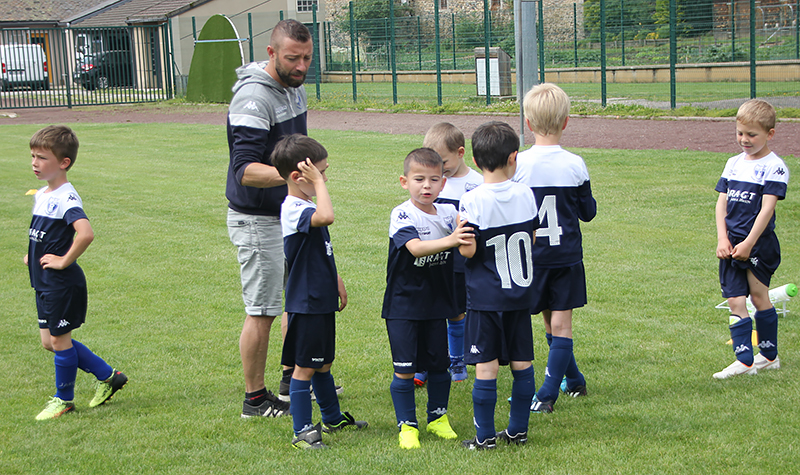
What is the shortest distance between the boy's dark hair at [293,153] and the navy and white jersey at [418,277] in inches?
18.6

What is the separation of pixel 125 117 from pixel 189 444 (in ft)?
69.5

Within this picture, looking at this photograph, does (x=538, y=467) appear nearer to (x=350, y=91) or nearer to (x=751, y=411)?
(x=751, y=411)

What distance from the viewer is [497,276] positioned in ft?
11.6

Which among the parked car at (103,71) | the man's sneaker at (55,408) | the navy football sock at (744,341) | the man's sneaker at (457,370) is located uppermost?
the parked car at (103,71)

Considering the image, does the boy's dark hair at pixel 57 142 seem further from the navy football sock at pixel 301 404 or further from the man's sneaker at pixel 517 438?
the man's sneaker at pixel 517 438

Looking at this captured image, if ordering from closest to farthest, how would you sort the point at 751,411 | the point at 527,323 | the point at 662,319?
the point at 527,323, the point at 751,411, the point at 662,319

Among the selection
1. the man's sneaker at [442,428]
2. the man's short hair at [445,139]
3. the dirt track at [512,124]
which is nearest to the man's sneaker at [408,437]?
the man's sneaker at [442,428]

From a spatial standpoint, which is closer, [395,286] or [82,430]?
[395,286]

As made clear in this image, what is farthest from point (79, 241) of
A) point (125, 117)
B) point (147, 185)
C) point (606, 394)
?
point (125, 117)

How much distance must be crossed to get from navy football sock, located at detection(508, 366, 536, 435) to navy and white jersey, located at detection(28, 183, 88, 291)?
2.57 metres

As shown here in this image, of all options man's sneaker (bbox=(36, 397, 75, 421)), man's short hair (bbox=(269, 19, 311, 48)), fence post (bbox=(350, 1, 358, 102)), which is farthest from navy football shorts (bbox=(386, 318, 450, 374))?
fence post (bbox=(350, 1, 358, 102))

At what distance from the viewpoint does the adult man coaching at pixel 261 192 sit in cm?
408

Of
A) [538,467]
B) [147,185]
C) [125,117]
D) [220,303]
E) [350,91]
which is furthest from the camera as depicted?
[350,91]

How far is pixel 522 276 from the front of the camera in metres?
3.56
